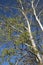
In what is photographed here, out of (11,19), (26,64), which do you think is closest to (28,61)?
(26,64)

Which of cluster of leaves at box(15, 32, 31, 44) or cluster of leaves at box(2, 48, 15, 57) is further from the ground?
cluster of leaves at box(15, 32, 31, 44)

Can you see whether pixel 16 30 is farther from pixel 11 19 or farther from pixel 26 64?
pixel 26 64

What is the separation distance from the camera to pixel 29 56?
17.5 m

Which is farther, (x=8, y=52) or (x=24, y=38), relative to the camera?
(x=24, y=38)

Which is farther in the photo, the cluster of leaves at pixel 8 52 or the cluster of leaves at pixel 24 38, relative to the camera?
the cluster of leaves at pixel 24 38

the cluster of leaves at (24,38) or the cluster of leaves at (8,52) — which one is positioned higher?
the cluster of leaves at (24,38)

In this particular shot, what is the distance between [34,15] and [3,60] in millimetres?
3184

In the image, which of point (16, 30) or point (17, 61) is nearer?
point (17, 61)

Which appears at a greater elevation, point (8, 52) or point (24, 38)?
point (24, 38)

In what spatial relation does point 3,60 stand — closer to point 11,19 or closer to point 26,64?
point 26,64

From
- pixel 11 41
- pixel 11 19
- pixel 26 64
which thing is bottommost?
pixel 26 64

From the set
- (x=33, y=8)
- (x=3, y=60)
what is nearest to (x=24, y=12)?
(x=33, y=8)

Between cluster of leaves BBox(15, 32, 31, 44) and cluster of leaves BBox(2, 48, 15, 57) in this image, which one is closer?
cluster of leaves BBox(2, 48, 15, 57)

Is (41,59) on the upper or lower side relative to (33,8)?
lower
